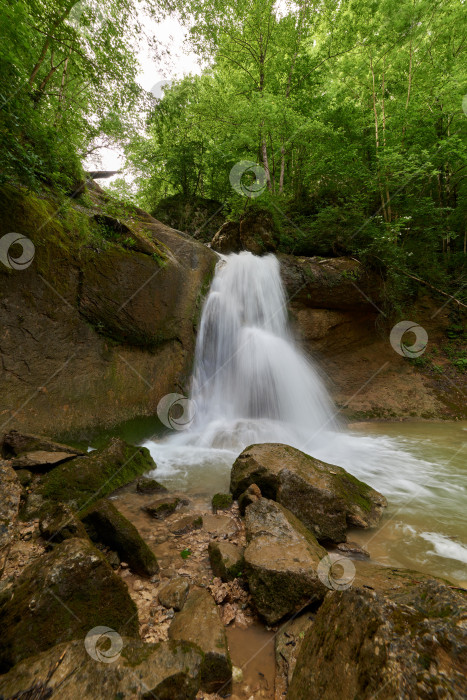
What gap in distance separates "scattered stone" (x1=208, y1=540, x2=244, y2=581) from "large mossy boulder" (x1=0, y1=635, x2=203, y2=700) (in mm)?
1025

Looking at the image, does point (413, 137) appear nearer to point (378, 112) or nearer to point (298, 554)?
point (378, 112)

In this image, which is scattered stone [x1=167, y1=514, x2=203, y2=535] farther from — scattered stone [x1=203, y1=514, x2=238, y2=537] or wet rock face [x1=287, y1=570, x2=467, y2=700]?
wet rock face [x1=287, y1=570, x2=467, y2=700]

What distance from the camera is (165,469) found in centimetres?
466

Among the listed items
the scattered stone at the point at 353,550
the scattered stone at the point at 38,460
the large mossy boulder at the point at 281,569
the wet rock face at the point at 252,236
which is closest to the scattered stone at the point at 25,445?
the scattered stone at the point at 38,460

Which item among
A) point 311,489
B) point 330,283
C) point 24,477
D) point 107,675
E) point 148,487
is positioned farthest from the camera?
point 330,283

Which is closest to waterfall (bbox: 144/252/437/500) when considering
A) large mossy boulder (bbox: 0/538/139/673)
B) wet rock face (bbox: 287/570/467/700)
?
large mossy boulder (bbox: 0/538/139/673)

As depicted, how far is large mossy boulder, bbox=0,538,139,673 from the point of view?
4.97 feet

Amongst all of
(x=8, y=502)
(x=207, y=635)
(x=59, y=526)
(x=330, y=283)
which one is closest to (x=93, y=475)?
(x=8, y=502)

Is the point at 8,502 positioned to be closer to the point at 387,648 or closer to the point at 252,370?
the point at 387,648

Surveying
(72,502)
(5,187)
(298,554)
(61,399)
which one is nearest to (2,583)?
(72,502)

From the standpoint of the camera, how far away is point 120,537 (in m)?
2.45

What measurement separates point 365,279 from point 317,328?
2.18 meters

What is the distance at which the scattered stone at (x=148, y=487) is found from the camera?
12.5ft

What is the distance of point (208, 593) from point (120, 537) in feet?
2.79
